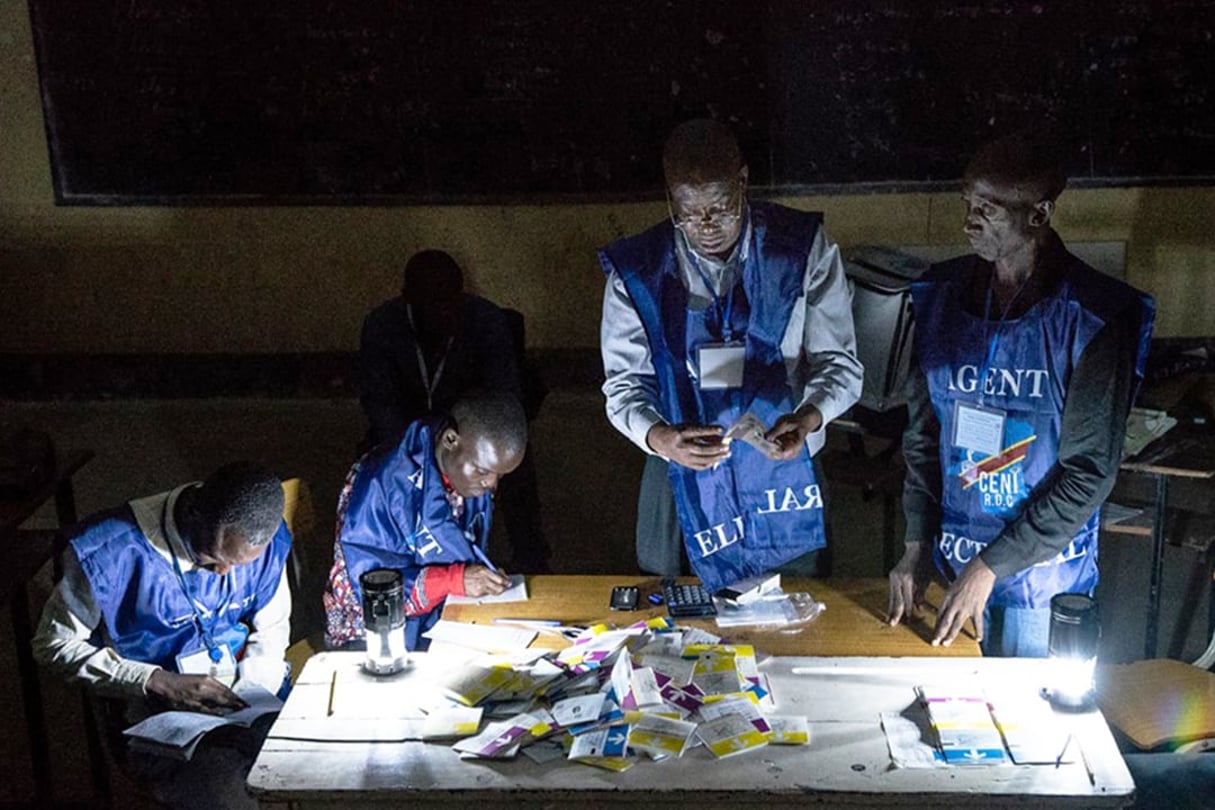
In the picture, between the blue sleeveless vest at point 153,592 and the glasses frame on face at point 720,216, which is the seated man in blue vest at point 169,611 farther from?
the glasses frame on face at point 720,216

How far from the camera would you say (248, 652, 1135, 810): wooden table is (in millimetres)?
2170

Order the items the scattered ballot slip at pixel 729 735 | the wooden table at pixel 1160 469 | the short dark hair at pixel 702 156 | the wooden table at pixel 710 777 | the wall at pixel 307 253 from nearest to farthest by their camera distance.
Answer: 1. the wooden table at pixel 710 777
2. the scattered ballot slip at pixel 729 735
3. the short dark hair at pixel 702 156
4. the wooden table at pixel 1160 469
5. the wall at pixel 307 253

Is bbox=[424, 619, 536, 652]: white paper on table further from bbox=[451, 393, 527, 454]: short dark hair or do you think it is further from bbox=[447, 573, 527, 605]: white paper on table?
bbox=[451, 393, 527, 454]: short dark hair

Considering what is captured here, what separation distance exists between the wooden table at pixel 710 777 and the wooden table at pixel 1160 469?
5.28 ft

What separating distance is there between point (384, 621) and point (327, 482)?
3.13 m

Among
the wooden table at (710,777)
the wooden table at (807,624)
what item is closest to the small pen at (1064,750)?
the wooden table at (710,777)

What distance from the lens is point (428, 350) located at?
409 centimetres

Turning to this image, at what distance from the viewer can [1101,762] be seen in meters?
2.25

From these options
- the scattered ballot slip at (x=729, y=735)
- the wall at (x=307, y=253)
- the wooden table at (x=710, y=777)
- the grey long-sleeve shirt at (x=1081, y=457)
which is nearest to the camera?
the wooden table at (x=710, y=777)

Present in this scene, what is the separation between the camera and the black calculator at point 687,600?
2.83m

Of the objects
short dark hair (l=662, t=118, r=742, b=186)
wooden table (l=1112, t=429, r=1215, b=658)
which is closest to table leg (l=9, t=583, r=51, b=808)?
short dark hair (l=662, t=118, r=742, b=186)

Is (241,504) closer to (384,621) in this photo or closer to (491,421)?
(384,621)

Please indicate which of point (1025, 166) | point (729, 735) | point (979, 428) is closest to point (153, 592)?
point (729, 735)

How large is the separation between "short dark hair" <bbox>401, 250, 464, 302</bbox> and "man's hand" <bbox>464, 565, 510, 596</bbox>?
131 cm
